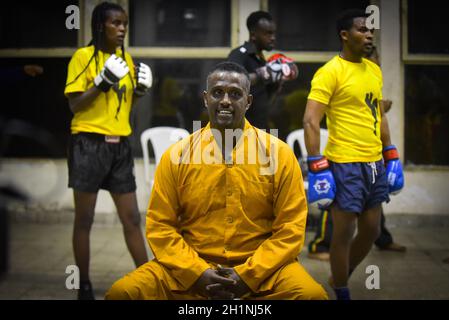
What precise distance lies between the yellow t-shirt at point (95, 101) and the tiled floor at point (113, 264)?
1.18 m

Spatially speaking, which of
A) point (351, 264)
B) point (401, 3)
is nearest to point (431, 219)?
point (401, 3)

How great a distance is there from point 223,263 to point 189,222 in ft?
0.79

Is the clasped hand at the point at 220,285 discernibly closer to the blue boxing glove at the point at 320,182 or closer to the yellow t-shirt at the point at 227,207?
the yellow t-shirt at the point at 227,207

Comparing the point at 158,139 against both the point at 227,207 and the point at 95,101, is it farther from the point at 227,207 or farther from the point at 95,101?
the point at 227,207

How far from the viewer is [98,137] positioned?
4.61 metres

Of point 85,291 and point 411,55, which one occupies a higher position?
point 411,55

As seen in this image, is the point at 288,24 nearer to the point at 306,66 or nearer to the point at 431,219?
the point at 306,66

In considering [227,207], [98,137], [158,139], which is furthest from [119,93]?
[158,139]

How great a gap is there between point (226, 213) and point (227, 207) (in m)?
0.03

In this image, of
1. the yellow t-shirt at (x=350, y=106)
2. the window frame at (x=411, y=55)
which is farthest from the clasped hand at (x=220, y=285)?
the window frame at (x=411, y=55)

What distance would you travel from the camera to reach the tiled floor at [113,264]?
492 centimetres

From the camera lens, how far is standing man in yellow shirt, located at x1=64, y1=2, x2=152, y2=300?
4.54 metres

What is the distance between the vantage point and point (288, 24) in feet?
23.6

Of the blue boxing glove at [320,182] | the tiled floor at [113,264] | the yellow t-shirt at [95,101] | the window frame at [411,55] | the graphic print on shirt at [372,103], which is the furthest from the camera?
the window frame at [411,55]
